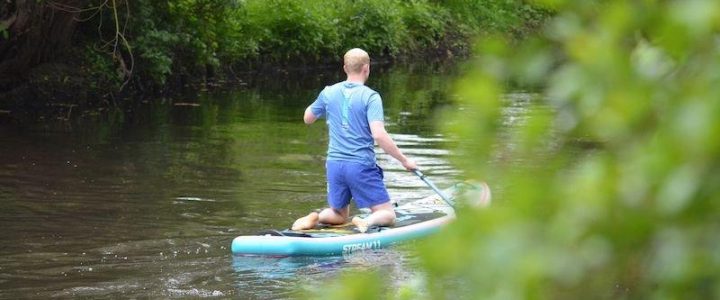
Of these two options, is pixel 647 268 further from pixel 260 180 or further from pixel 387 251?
pixel 260 180

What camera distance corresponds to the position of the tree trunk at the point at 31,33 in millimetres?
18484

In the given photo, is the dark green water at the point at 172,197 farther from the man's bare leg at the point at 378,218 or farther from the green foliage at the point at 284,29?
the green foliage at the point at 284,29

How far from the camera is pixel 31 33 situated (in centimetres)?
1950

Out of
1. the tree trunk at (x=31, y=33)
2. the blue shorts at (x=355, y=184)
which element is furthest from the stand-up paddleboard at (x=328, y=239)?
the tree trunk at (x=31, y=33)

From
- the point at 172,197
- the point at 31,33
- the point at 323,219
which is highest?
the point at 31,33

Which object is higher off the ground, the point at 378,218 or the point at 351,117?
the point at 351,117

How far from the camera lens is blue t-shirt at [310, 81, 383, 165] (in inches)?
368

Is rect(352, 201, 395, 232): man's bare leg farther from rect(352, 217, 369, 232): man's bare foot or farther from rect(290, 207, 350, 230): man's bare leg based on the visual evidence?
rect(290, 207, 350, 230): man's bare leg

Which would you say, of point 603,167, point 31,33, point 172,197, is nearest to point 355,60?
point 172,197

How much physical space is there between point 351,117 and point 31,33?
37.8 ft

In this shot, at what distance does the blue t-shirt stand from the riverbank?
4128 millimetres

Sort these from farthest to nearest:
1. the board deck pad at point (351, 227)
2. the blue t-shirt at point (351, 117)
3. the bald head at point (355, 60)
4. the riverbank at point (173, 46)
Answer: the riverbank at point (173, 46) < the board deck pad at point (351, 227) < the blue t-shirt at point (351, 117) < the bald head at point (355, 60)

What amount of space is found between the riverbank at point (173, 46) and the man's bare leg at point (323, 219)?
4152mm

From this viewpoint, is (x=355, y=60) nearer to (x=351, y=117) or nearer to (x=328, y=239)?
(x=351, y=117)
